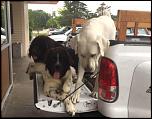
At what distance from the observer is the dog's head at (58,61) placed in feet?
13.2

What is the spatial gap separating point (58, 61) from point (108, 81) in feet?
3.00

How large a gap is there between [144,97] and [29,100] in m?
3.99

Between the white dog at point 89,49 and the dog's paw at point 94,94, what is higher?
the white dog at point 89,49

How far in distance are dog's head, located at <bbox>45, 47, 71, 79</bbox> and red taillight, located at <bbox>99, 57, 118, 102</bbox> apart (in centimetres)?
78

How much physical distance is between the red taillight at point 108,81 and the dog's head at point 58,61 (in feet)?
2.56

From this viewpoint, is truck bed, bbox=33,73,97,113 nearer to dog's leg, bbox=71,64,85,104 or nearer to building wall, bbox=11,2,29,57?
dog's leg, bbox=71,64,85,104

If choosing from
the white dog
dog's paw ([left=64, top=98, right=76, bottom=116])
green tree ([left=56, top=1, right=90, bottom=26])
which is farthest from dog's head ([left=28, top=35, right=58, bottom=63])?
dog's paw ([left=64, top=98, right=76, bottom=116])

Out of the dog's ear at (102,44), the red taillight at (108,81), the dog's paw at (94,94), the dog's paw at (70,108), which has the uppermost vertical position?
the dog's ear at (102,44)

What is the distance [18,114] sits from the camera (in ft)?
18.0

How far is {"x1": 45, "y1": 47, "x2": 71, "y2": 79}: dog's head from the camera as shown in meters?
4.02

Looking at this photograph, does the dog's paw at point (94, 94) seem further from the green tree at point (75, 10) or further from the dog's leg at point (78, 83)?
the green tree at point (75, 10)

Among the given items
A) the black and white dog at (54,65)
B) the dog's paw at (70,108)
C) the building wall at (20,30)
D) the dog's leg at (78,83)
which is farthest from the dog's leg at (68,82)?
the building wall at (20,30)

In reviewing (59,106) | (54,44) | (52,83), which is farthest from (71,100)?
(54,44)

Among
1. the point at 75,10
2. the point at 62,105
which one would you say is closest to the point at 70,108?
the point at 62,105
